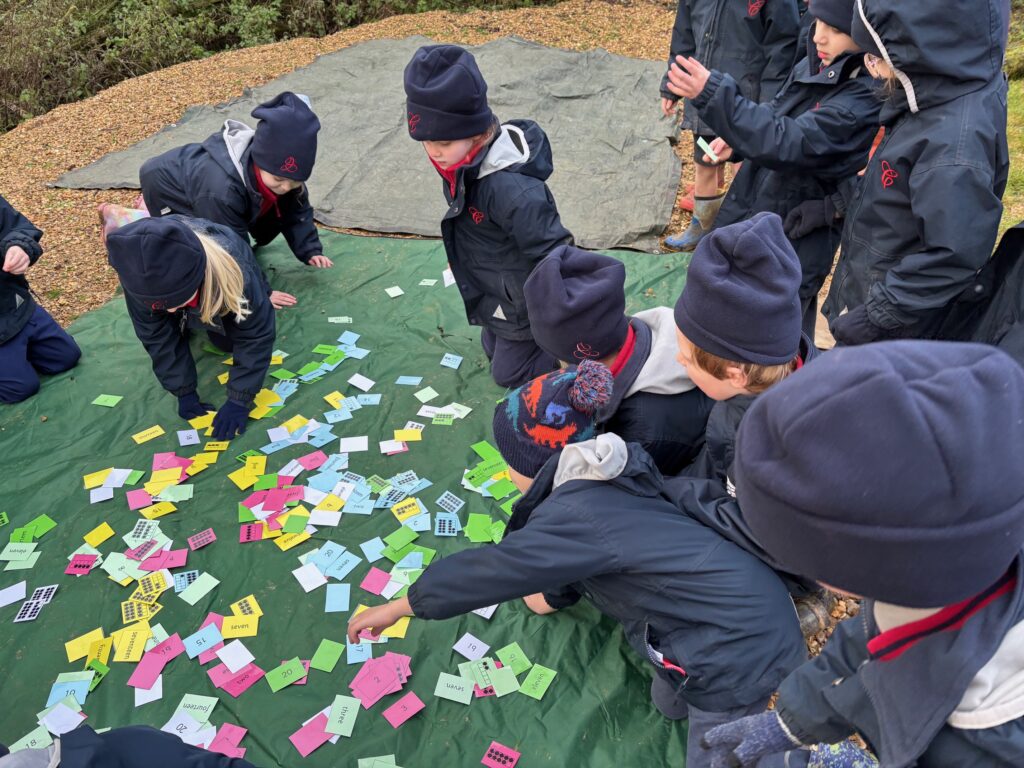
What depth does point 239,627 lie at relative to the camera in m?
2.50

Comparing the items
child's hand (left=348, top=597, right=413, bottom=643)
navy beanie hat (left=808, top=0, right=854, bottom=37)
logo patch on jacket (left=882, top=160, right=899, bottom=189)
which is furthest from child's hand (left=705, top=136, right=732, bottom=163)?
child's hand (left=348, top=597, right=413, bottom=643)

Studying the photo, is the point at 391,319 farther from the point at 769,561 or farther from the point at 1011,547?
the point at 1011,547

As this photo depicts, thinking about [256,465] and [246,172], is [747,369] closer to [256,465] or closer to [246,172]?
[256,465]

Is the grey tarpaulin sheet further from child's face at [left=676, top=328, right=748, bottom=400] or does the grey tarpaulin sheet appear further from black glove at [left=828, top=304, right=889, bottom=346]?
child's face at [left=676, top=328, right=748, bottom=400]

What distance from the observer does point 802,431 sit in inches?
36.4

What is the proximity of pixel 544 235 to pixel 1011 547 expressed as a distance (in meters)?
2.25

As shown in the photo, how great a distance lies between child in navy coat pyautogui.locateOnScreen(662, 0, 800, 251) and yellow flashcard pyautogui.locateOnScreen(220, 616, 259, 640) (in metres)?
3.31

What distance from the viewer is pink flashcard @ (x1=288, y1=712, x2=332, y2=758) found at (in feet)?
7.07

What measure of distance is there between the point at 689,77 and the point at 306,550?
8.24 ft

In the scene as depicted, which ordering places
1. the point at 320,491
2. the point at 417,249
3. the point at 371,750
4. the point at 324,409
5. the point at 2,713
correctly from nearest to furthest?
the point at 371,750, the point at 2,713, the point at 320,491, the point at 324,409, the point at 417,249

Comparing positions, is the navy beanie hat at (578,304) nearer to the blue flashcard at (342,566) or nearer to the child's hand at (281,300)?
the blue flashcard at (342,566)

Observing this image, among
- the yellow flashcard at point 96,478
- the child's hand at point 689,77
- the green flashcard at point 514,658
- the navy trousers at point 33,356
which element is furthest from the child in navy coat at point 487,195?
the navy trousers at point 33,356

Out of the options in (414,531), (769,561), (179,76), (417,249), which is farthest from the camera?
(179,76)

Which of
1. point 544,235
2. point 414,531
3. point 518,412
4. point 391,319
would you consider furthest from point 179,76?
point 518,412
